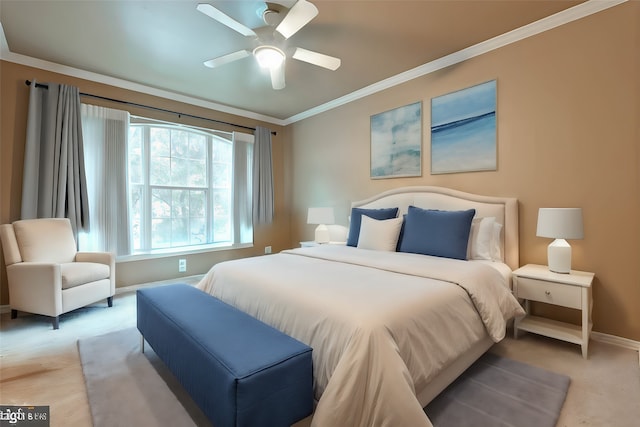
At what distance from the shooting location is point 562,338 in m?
2.18

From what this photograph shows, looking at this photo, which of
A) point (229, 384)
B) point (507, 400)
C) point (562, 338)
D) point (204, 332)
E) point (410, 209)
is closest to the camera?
point (229, 384)

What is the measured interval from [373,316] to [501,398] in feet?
3.41

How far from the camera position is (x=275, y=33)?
236cm

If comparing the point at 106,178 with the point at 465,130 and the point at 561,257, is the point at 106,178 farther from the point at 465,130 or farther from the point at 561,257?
the point at 561,257

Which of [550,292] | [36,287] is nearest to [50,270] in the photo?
[36,287]

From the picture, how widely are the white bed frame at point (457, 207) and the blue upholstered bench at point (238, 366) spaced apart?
0.64m

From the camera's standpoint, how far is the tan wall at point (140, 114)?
3.05m

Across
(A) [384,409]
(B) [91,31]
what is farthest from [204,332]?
(B) [91,31]

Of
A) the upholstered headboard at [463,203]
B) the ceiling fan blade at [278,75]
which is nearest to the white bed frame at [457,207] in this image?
the upholstered headboard at [463,203]

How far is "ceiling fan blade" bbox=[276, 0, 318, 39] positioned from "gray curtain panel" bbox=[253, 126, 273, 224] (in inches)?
112

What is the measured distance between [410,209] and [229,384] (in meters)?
2.38

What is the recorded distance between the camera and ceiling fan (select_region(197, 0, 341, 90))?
1.95 meters

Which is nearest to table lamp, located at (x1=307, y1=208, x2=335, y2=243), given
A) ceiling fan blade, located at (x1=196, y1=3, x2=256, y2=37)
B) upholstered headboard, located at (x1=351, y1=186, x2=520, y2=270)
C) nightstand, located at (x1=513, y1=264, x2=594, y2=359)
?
upholstered headboard, located at (x1=351, y1=186, x2=520, y2=270)

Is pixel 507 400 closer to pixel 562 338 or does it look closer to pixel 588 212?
pixel 562 338
